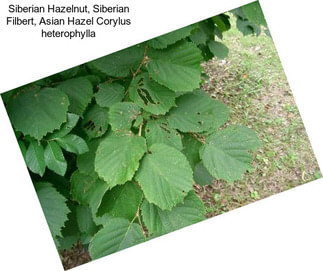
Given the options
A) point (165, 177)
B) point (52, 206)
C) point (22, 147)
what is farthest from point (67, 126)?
point (165, 177)

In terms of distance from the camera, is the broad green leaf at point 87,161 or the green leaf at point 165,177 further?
the broad green leaf at point 87,161

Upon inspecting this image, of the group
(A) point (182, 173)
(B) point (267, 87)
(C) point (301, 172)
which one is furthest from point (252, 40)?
(A) point (182, 173)

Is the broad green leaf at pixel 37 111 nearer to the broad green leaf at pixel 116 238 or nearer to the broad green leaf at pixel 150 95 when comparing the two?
the broad green leaf at pixel 150 95

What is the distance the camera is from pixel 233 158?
131 cm

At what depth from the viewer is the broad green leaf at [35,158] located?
4.14 ft

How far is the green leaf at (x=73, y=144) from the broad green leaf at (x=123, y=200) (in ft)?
0.63

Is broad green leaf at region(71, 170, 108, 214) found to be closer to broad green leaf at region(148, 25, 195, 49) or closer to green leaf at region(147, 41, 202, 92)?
green leaf at region(147, 41, 202, 92)

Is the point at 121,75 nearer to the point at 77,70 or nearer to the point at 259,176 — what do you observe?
the point at 77,70

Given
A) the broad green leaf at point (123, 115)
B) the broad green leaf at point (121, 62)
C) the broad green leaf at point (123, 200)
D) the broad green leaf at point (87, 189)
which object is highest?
the broad green leaf at point (121, 62)

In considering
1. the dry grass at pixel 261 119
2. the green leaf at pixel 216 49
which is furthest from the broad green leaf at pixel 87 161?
the dry grass at pixel 261 119

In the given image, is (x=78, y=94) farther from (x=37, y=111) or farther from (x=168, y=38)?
(x=168, y=38)

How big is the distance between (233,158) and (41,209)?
760mm

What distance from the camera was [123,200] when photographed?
125 centimetres

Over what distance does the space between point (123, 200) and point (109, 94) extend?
1.43 feet
